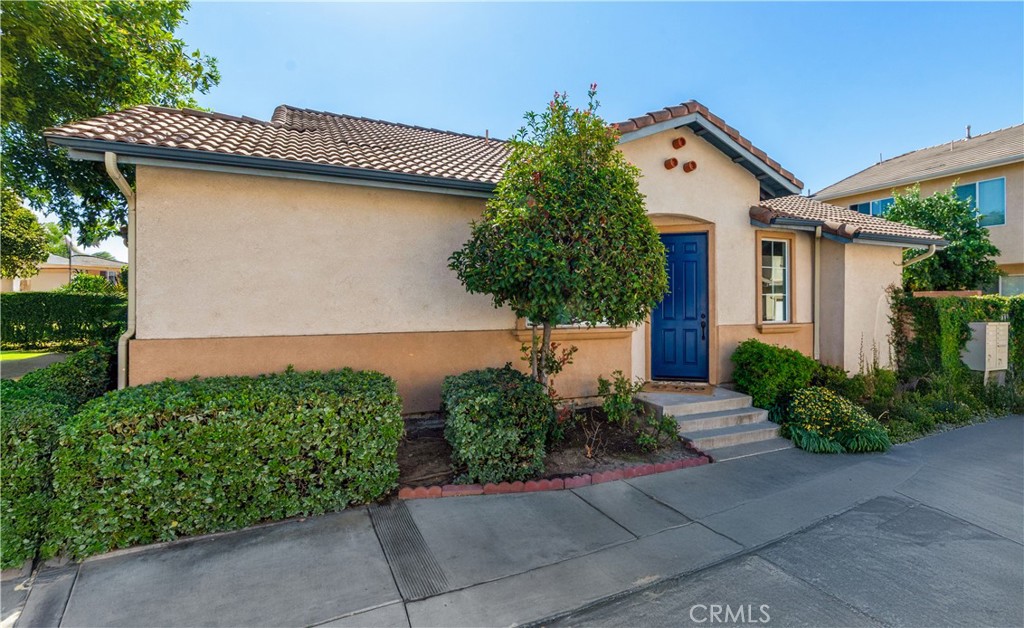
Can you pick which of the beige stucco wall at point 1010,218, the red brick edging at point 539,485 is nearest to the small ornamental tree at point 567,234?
the red brick edging at point 539,485

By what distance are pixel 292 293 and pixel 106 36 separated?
6.53 m

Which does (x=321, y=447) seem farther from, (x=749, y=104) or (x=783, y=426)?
(x=749, y=104)

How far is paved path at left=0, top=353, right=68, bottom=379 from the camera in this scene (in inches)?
389

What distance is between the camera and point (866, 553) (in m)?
3.78

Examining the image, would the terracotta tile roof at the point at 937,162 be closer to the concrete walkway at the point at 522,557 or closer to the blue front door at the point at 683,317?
the blue front door at the point at 683,317

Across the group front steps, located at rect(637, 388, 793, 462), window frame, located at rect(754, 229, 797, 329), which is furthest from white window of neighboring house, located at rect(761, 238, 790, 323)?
front steps, located at rect(637, 388, 793, 462)

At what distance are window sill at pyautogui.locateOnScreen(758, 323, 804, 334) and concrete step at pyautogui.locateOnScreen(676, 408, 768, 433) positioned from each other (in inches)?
78.3

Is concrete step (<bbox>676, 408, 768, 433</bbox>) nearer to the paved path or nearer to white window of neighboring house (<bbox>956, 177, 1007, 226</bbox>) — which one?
the paved path

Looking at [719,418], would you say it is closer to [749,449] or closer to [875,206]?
[749,449]

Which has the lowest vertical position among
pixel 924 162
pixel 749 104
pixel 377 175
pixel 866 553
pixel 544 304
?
pixel 866 553

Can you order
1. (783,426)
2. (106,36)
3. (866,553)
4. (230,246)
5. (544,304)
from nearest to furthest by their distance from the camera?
(866,553)
(544,304)
(230,246)
(783,426)
(106,36)

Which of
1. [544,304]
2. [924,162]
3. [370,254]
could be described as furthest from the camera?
[924,162]

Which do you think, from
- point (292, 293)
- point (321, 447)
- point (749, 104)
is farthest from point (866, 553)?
point (749, 104)

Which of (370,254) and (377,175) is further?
(370,254)
